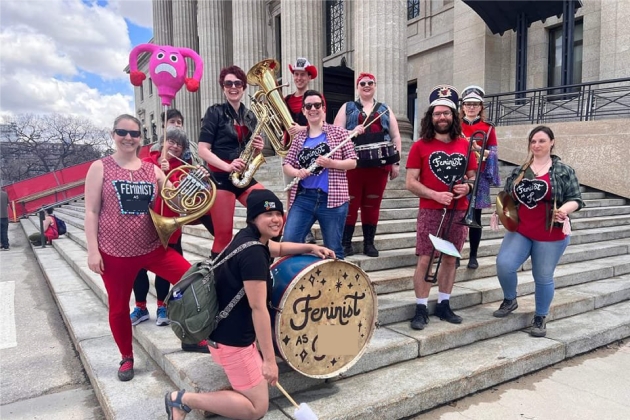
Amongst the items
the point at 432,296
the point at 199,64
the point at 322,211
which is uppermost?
the point at 199,64

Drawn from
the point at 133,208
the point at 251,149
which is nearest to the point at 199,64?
the point at 251,149

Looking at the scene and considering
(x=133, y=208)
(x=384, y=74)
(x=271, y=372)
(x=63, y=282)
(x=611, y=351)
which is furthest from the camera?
(x=384, y=74)

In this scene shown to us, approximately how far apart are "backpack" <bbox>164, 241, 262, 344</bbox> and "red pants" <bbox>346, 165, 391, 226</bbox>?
2457mm

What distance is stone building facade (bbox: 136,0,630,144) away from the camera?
389 inches

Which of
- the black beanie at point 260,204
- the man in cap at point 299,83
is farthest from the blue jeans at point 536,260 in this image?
the black beanie at point 260,204

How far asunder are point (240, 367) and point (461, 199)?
245 cm

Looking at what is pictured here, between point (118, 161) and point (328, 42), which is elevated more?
point (328, 42)

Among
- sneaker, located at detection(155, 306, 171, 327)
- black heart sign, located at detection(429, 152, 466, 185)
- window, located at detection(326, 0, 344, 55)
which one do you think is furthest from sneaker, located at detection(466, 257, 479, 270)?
window, located at detection(326, 0, 344, 55)

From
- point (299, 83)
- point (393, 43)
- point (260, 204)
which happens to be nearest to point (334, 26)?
point (393, 43)

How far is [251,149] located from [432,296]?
2.39 metres

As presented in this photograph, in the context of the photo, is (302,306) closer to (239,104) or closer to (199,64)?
(239,104)

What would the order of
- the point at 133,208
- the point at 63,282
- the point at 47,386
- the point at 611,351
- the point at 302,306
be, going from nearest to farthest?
the point at 302,306, the point at 133,208, the point at 47,386, the point at 611,351, the point at 63,282

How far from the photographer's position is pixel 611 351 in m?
4.19

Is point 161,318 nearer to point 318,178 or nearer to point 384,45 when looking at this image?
point 318,178
